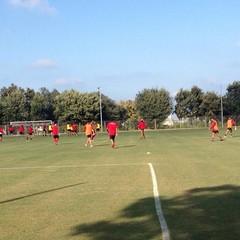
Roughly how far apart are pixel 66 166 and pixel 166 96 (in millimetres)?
81056

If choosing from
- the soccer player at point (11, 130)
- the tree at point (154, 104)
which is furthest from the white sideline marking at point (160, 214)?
the tree at point (154, 104)

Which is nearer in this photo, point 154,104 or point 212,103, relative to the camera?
point 154,104

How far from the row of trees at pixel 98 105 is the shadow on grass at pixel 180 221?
80.8m

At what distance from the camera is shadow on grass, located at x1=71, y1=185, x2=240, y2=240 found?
21.9 feet

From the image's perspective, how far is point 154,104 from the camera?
95188 millimetres

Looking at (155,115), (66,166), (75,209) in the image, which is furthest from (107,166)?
(155,115)

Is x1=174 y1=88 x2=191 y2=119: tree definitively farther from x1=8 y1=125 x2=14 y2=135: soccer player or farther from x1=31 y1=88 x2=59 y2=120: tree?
x1=8 y1=125 x2=14 y2=135: soccer player

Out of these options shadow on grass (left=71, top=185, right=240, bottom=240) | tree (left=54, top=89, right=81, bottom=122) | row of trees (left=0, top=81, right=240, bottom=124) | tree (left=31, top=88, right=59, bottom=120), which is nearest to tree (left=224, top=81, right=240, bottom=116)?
row of trees (left=0, top=81, right=240, bottom=124)

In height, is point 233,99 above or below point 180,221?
above

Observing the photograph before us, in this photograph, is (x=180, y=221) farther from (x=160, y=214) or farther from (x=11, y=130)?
(x=11, y=130)

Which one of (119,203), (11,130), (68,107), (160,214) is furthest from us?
(68,107)

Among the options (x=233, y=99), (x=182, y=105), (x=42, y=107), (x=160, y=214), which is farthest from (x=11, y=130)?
(x=160, y=214)

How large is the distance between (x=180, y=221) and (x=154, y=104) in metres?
88.0

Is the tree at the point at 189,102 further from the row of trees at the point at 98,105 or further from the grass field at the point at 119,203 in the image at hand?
the grass field at the point at 119,203
